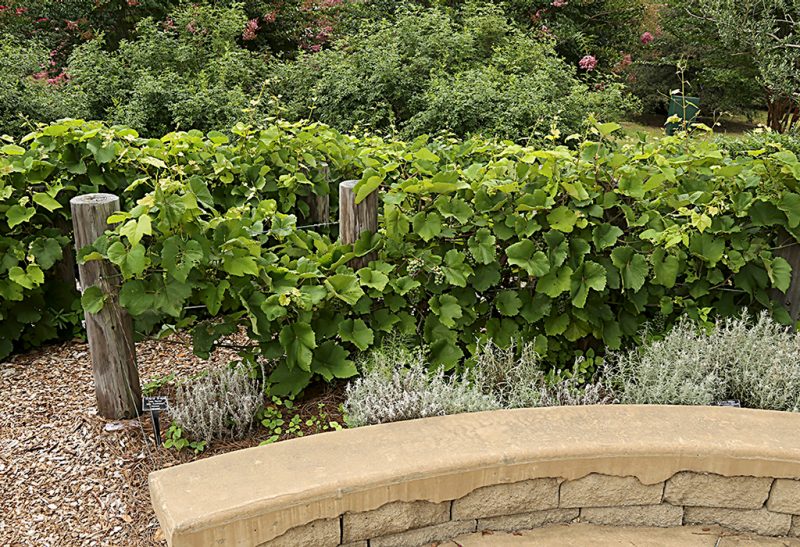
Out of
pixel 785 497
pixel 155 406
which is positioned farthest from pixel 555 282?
pixel 155 406

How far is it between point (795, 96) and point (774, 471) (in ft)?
20.4

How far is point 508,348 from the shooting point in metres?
2.73

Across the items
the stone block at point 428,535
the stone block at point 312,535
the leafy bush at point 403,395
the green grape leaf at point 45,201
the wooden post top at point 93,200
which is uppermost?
the wooden post top at point 93,200

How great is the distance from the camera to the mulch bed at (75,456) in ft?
7.12

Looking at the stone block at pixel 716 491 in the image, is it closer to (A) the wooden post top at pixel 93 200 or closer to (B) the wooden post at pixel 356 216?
(B) the wooden post at pixel 356 216

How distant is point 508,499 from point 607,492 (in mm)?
307

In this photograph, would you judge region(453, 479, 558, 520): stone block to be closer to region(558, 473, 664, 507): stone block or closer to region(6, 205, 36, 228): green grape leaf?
region(558, 473, 664, 507): stone block

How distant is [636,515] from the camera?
86.6 inches

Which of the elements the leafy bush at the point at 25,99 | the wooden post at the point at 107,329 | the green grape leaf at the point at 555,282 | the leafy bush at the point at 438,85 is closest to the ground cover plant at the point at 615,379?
the green grape leaf at the point at 555,282

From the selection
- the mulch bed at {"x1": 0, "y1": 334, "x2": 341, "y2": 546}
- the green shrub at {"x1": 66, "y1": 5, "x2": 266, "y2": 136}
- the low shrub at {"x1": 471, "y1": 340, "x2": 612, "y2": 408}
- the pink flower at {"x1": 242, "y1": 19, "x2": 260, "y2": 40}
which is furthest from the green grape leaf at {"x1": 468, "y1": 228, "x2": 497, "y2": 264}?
the pink flower at {"x1": 242, "y1": 19, "x2": 260, "y2": 40}

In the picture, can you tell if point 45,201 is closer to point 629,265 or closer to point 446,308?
point 446,308

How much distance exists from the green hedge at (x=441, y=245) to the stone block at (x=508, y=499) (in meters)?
0.67

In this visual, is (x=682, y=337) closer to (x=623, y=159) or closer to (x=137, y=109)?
(x=623, y=159)

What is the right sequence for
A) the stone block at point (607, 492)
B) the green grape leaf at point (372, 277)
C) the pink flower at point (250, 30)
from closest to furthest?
1. the stone block at point (607, 492)
2. the green grape leaf at point (372, 277)
3. the pink flower at point (250, 30)
